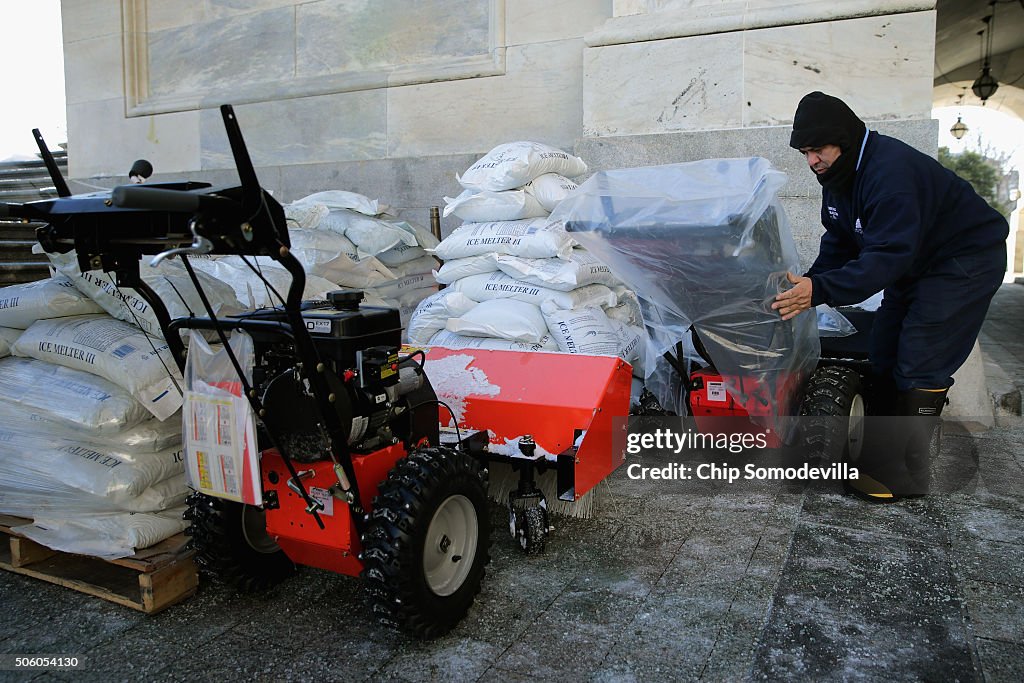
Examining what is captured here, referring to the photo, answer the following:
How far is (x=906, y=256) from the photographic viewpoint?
2.78 metres

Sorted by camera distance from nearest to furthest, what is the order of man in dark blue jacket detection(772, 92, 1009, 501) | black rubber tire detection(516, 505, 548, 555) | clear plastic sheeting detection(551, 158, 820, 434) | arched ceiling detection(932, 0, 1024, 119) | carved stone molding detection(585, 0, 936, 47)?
black rubber tire detection(516, 505, 548, 555)
man in dark blue jacket detection(772, 92, 1009, 501)
clear plastic sheeting detection(551, 158, 820, 434)
carved stone molding detection(585, 0, 936, 47)
arched ceiling detection(932, 0, 1024, 119)

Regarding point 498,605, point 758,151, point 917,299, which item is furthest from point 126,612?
point 758,151

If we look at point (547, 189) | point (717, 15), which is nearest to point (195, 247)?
point (547, 189)

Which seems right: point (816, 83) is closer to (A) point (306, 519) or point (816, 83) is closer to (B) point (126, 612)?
(A) point (306, 519)

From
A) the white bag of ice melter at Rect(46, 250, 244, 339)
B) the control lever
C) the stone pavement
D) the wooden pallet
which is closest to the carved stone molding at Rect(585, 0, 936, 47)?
the stone pavement

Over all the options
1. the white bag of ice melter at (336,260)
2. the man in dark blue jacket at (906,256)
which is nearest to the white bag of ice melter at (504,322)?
the white bag of ice melter at (336,260)

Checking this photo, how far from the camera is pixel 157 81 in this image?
7.52 m

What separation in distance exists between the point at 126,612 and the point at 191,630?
0.27 m

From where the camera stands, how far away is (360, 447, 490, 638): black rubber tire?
1.99 meters

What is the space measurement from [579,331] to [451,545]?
1644 millimetres

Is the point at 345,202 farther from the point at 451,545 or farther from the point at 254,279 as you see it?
the point at 451,545

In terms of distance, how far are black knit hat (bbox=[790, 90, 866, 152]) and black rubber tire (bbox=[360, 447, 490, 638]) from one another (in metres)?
1.92

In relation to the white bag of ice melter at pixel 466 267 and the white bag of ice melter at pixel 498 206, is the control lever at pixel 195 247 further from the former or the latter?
the white bag of ice melter at pixel 498 206

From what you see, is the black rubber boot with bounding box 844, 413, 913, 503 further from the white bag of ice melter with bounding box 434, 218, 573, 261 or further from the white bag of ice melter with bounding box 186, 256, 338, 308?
the white bag of ice melter with bounding box 186, 256, 338, 308
